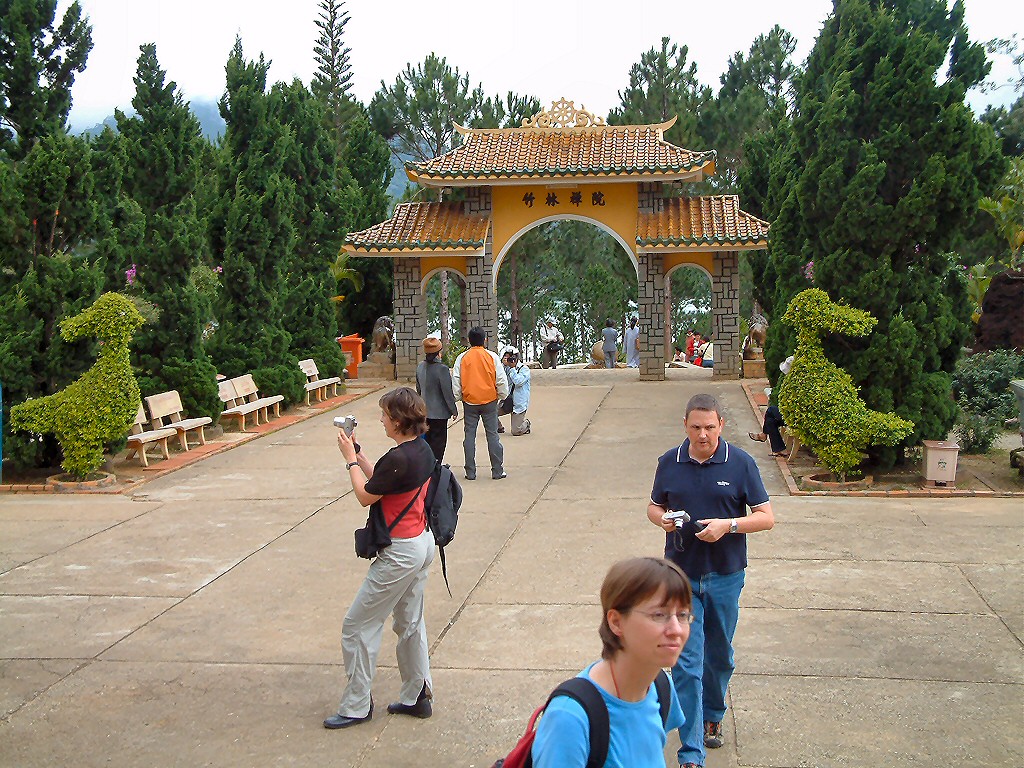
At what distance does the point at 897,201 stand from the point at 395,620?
896cm

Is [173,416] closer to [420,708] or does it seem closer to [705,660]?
[420,708]

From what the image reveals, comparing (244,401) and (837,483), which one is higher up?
(244,401)

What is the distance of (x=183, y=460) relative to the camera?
14461mm

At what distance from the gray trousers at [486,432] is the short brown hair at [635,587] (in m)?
9.39

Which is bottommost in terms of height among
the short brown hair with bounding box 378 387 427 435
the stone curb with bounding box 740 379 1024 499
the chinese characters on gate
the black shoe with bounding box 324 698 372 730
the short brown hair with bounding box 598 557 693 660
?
the black shoe with bounding box 324 698 372 730

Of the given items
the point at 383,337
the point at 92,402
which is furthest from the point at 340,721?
the point at 383,337

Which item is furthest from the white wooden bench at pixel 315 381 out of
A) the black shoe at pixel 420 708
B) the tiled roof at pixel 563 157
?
the black shoe at pixel 420 708

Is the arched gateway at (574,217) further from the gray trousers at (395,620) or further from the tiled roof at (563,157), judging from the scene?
the gray trousers at (395,620)

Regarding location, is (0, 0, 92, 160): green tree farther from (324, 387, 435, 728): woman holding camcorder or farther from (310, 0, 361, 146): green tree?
(310, 0, 361, 146): green tree

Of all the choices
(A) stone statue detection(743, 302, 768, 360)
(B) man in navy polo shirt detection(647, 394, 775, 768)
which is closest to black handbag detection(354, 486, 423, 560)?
(B) man in navy polo shirt detection(647, 394, 775, 768)

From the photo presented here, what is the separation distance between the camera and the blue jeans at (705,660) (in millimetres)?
5094

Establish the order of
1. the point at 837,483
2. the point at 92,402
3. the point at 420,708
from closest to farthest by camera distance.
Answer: the point at 420,708
the point at 837,483
the point at 92,402

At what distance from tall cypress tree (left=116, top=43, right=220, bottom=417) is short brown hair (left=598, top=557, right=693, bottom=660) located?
1323 cm

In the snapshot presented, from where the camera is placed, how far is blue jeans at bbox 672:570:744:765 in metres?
5.09
